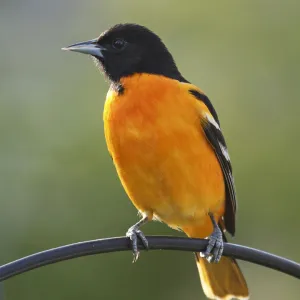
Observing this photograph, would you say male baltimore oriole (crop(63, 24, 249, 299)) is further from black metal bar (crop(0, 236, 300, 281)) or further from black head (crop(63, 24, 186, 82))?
black metal bar (crop(0, 236, 300, 281))

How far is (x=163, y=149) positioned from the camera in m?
4.55

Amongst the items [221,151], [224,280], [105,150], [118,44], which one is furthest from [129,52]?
[105,150]

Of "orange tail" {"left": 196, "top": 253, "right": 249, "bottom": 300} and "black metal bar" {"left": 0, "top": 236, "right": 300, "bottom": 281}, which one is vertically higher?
"black metal bar" {"left": 0, "top": 236, "right": 300, "bottom": 281}

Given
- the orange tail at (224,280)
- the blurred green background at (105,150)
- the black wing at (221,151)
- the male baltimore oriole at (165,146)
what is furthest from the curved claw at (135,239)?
the blurred green background at (105,150)

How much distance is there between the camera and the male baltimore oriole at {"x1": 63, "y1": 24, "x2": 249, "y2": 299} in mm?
4594

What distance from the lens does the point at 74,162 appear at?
746 cm

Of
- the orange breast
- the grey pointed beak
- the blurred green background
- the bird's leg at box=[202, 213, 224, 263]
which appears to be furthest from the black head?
the blurred green background

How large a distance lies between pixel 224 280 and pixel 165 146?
1120 mm

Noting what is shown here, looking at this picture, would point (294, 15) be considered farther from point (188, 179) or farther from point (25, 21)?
point (188, 179)

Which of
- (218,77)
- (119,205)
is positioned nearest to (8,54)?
(218,77)

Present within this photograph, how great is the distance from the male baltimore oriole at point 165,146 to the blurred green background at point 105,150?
163 cm

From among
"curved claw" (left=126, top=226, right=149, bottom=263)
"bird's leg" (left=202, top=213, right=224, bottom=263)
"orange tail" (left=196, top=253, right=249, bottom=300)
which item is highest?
"curved claw" (left=126, top=226, right=149, bottom=263)

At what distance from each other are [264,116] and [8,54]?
292cm

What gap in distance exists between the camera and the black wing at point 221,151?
4895 mm
